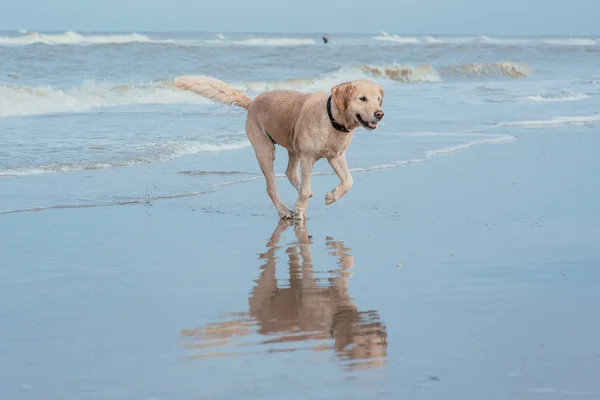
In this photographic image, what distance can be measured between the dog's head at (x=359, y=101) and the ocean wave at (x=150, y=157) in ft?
12.0

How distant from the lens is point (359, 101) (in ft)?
21.8

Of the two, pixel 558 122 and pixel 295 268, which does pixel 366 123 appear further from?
pixel 558 122

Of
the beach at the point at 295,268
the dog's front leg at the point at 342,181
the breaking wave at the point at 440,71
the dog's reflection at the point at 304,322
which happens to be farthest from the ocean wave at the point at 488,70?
the dog's reflection at the point at 304,322

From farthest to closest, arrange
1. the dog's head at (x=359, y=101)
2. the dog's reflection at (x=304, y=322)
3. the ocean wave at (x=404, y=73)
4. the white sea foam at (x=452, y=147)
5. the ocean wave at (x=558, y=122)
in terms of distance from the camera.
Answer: the ocean wave at (x=404, y=73) < the ocean wave at (x=558, y=122) < the white sea foam at (x=452, y=147) < the dog's head at (x=359, y=101) < the dog's reflection at (x=304, y=322)

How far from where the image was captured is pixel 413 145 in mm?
11523

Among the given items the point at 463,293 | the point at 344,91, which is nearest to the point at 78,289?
the point at 463,293

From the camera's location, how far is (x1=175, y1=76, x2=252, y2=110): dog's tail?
8.22m

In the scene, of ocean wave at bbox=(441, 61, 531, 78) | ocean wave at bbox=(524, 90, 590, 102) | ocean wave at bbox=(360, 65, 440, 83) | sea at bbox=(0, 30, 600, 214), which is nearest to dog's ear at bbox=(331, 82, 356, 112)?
sea at bbox=(0, 30, 600, 214)

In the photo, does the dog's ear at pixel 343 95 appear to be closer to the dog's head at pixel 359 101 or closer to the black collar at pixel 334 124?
the dog's head at pixel 359 101

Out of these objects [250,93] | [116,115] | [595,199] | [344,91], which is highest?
[250,93]

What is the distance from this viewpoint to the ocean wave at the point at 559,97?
18837mm

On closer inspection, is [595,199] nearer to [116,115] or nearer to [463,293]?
[463,293]

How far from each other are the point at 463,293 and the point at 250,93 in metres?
17.7

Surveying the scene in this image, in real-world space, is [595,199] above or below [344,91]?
below
